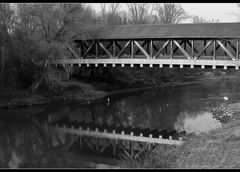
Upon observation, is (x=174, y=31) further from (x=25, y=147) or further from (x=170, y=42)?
(x=25, y=147)

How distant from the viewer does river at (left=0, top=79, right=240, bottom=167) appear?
13.0 m

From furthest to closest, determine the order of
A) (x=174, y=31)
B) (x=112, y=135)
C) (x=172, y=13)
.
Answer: (x=172, y=13), (x=174, y=31), (x=112, y=135)

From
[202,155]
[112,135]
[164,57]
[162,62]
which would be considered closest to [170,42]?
[164,57]

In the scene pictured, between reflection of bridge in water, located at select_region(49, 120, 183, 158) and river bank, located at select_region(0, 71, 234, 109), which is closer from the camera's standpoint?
reflection of bridge in water, located at select_region(49, 120, 183, 158)

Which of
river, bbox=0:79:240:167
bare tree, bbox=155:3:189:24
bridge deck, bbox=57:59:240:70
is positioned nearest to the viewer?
river, bbox=0:79:240:167

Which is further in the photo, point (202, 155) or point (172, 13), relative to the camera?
point (172, 13)

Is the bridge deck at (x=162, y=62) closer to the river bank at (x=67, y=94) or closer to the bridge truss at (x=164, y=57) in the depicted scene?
the bridge truss at (x=164, y=57)

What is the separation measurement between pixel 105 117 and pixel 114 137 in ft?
15.3

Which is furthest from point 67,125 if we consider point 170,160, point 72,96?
point 170,160

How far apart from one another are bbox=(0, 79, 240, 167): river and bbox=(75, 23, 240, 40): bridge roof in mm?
4273

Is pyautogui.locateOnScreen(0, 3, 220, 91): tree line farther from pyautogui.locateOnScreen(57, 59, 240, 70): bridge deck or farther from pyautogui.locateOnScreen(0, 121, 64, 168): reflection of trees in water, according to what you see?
pyautogui.locateOnScreen(0, 121, 64, 168): reflection of trees in water

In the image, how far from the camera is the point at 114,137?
15.6m

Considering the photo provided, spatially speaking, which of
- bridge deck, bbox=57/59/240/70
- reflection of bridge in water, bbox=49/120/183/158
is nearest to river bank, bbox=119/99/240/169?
reflection of bridge in water, bbox=49/120/183/158

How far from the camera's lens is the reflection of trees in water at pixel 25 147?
1184cm
